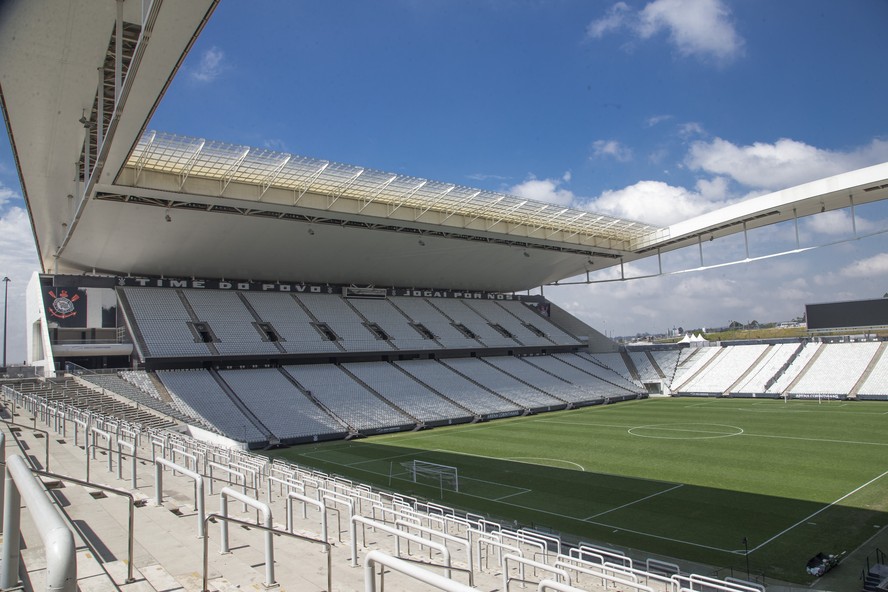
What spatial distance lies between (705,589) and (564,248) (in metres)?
40.3

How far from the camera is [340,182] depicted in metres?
33.1

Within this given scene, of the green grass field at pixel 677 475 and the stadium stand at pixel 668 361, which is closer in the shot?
the green grass field at pixel 677 475

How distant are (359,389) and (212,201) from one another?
15.9m

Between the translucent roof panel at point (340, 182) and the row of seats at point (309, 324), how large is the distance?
39.9 ft

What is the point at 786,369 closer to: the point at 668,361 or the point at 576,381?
the point at 668,361

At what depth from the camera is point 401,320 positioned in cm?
5069

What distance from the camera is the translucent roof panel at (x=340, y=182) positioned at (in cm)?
2788

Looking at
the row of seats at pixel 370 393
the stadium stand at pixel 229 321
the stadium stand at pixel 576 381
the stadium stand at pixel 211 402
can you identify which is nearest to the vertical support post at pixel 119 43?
the stadium stand at pixel 211 402

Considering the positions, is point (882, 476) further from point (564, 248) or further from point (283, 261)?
point (283, 261)

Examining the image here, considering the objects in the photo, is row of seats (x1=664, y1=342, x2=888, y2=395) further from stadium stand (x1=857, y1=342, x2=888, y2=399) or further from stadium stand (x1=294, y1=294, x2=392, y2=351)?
stadium stand (x1=294, y1=294, x2=392, y2=351)

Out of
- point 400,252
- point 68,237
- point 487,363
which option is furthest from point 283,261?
point 487,363

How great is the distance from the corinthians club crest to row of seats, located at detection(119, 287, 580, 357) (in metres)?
3.28

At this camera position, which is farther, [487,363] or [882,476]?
[487,363]

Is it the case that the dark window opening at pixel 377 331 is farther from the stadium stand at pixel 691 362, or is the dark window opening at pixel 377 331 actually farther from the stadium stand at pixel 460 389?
the stadium stand at pixel 691 362
